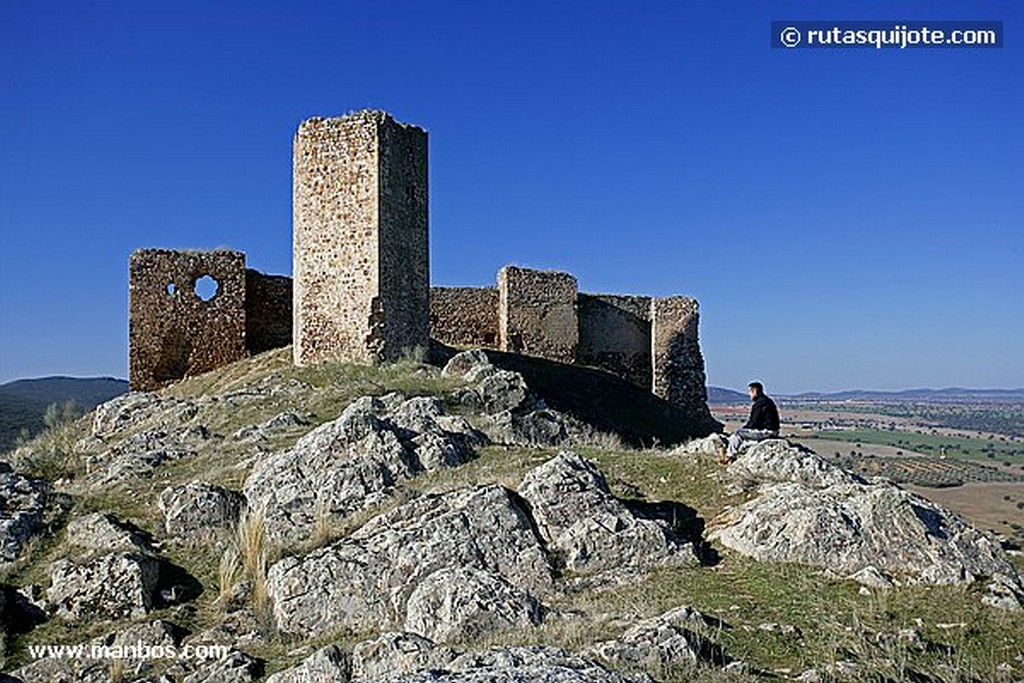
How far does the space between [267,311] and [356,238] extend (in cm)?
590

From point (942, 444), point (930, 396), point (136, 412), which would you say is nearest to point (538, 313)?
point (136, 412)

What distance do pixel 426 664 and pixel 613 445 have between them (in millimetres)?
6833

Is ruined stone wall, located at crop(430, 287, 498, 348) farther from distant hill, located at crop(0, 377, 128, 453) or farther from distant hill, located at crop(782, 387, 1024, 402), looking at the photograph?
distant hill, located at crop(782, 387, 1024, 402)

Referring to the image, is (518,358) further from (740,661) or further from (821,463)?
(740,661)

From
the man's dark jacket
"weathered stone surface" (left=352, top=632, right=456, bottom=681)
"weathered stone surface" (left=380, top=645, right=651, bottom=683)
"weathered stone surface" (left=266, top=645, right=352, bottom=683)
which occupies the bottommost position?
"weathered stone surface" (left=266, top=645, right=352, bottom=683)

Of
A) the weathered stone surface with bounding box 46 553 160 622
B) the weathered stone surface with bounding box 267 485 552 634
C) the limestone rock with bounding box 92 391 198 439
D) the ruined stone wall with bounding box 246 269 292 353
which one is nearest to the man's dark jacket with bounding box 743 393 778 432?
the weathered stone surface with bounding box 267 485 552 634

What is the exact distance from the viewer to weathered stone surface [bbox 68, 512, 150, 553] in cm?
842

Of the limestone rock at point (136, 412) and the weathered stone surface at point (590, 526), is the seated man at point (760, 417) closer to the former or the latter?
the weathered stone surface at point (590, 526)

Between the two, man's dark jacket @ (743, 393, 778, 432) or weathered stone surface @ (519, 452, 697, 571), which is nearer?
weathered stone surface @ (519, 452, 697, 571)

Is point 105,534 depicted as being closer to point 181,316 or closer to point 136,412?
point 136,412

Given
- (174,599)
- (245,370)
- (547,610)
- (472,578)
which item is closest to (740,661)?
(547,610)

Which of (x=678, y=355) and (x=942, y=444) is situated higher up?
(x=678, y=355)

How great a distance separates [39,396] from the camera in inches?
1419

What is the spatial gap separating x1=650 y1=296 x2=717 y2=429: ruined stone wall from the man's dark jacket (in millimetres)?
17213
